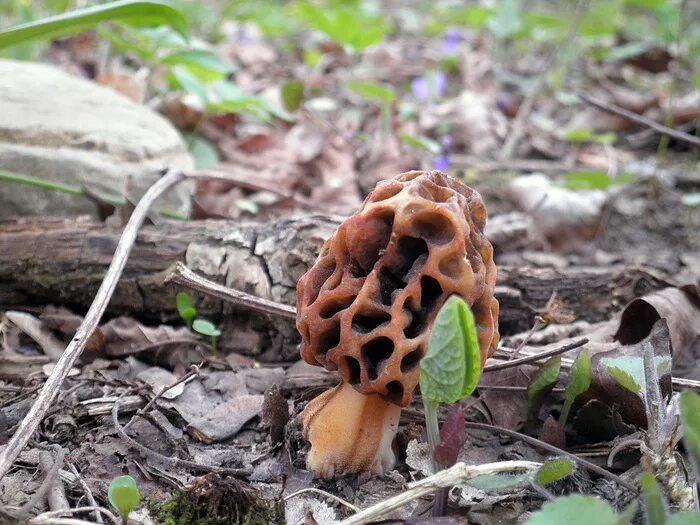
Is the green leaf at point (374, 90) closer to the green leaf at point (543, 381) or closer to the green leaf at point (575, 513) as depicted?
the green leaf at point (543, 381)

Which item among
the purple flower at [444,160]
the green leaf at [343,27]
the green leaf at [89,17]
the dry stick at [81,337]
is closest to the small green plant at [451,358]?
the dry stick at [81,337]

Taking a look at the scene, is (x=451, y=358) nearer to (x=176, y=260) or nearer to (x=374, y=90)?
(x=176, y=260)

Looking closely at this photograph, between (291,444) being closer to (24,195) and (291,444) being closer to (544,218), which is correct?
(24,195)

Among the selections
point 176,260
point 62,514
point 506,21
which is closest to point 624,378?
point 62,514

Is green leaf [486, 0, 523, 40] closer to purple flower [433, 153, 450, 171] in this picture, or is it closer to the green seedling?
purple flower [433, 153, 450, 171]

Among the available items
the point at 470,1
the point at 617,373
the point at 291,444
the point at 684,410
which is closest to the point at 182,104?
the point at 291,444

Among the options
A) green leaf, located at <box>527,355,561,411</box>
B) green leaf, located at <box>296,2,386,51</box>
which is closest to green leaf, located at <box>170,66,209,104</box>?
green leaf, located at <box>296,2,386,51</box>

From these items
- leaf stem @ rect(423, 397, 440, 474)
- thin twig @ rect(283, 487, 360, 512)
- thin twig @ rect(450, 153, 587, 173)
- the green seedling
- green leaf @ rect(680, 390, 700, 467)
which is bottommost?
thin twig @ rect(450, 153, 587, 173)
